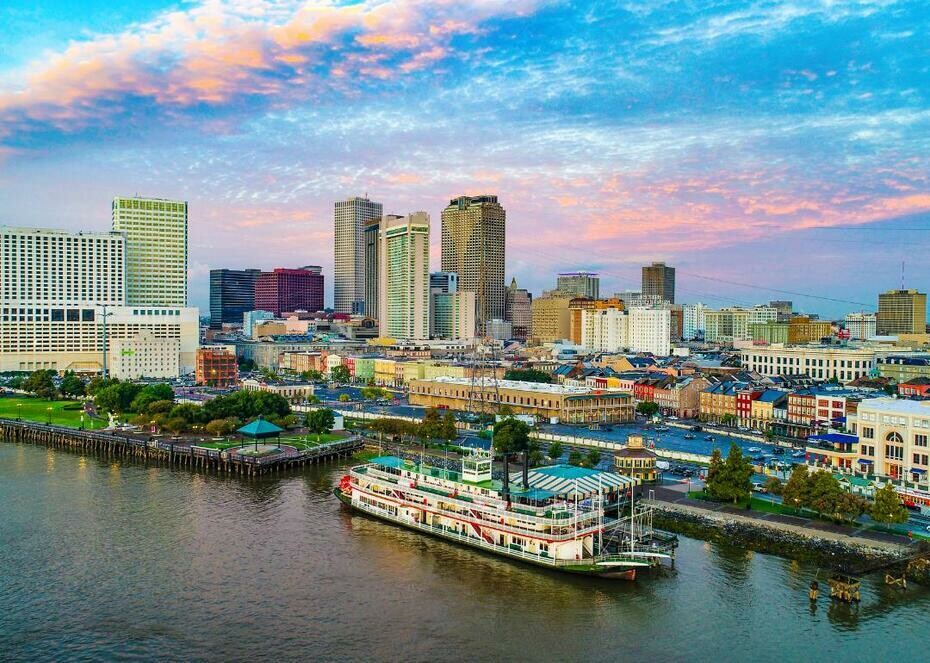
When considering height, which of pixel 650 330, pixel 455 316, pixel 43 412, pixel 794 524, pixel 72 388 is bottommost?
pixel 43 412

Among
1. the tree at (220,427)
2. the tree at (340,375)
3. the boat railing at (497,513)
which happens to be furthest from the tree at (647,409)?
the tree at (340,375)

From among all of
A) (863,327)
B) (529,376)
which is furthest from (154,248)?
(863,327)

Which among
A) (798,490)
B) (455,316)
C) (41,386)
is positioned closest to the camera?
(798,490)

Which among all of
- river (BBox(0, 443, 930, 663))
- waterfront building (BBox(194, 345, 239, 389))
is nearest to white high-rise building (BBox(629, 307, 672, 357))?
waterfront building (BBox(194, 345, 239, 389))

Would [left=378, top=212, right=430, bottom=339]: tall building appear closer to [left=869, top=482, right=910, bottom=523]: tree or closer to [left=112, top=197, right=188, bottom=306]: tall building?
[left=112, top=197, right=188, bottom=306]: tall building

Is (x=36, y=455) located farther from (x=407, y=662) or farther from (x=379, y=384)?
(x=379, y=384)

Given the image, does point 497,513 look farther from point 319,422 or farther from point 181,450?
point 319,422
